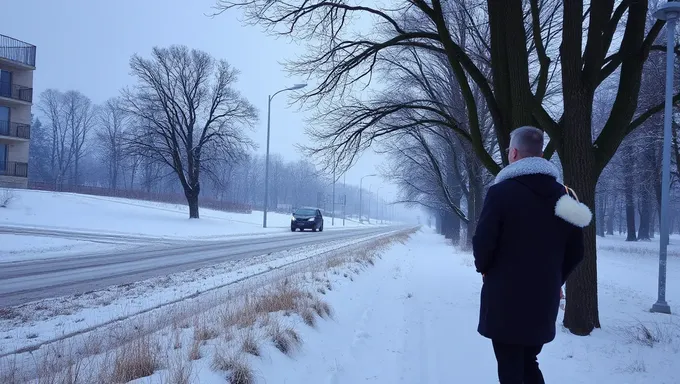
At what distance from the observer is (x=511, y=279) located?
109 inches

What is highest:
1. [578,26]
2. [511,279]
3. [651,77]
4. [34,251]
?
[651,77]

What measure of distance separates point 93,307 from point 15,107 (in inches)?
1413

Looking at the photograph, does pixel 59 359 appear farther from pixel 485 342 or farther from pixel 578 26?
pixel 578 26

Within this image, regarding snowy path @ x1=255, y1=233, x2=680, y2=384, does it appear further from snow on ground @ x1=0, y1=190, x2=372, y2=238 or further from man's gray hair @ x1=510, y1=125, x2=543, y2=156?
snow on ground @ x1=0, y1=190, x2=372, y2=238

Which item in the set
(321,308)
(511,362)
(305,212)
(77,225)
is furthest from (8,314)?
(305,212)

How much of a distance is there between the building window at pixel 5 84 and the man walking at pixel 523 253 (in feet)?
134

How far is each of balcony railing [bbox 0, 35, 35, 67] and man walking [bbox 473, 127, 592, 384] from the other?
133 feet

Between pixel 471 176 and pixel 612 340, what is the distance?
13.9m

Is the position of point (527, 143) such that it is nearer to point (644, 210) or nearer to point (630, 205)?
point (630, 205)

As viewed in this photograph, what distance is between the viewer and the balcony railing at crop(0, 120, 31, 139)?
3406 centimetres

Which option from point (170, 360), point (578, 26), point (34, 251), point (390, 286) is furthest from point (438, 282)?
point (34, 251)

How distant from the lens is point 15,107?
35.0 metres

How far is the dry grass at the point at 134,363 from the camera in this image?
11.6 feet

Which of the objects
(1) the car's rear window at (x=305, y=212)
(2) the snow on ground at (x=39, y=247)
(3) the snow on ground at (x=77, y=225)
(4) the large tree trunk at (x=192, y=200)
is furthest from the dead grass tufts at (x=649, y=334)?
(4) the large tree trunk at (x=192, y=200)
